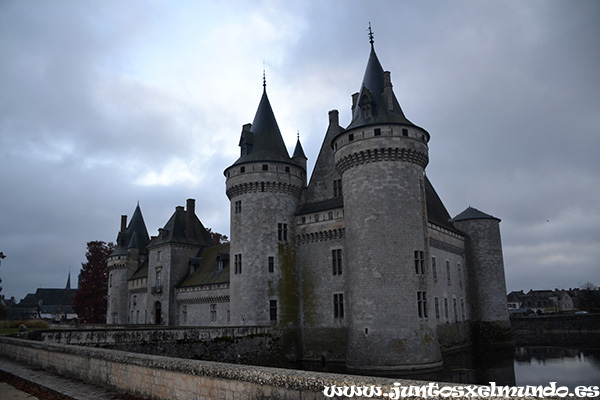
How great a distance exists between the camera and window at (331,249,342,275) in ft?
90.1

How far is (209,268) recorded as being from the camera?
126 feet

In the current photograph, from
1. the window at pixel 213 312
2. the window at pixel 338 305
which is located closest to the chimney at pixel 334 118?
the window at pixel 338 305

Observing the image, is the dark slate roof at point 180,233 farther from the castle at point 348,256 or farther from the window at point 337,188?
the window at point 337,188

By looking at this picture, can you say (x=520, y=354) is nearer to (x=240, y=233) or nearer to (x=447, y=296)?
(x=447, y=296)

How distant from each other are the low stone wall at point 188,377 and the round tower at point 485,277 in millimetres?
31914

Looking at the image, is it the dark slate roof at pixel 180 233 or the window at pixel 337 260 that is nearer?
the window at pixel 337 260

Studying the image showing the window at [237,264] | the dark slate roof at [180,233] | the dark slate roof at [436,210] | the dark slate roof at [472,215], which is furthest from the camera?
the dark slate roof at [180,233]

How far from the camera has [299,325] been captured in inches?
1137

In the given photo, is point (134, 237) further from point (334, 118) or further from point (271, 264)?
point (334, 118)

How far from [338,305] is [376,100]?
12931 millimetres

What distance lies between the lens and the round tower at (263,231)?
28266mm

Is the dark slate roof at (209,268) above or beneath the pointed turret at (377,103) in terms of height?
beneath

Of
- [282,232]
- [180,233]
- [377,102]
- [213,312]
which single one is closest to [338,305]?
[282,232]

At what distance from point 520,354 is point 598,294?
48.0m
